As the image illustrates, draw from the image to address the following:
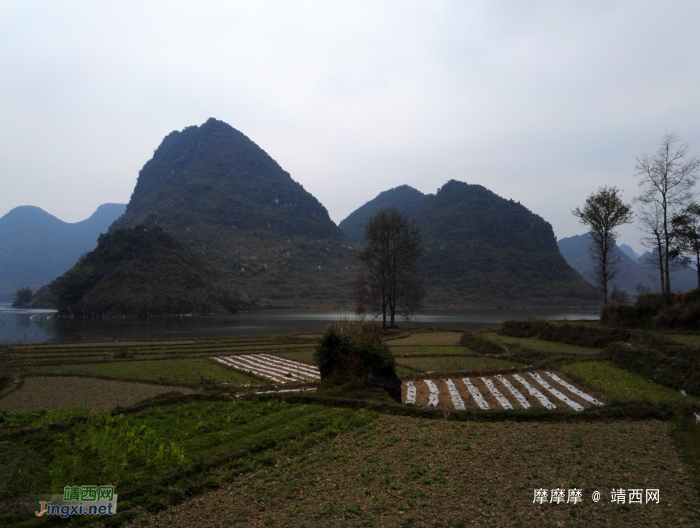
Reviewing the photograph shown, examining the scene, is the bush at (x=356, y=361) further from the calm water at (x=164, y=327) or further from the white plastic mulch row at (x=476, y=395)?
the calm water at (x=164, y=327)

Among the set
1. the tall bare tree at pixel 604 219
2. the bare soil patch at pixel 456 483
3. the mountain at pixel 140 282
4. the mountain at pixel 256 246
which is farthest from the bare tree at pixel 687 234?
the mountain at pixel 256 246

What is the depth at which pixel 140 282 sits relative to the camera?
95.6m

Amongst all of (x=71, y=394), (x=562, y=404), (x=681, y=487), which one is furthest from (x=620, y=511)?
(x=71, y=394)

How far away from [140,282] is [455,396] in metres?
95.6

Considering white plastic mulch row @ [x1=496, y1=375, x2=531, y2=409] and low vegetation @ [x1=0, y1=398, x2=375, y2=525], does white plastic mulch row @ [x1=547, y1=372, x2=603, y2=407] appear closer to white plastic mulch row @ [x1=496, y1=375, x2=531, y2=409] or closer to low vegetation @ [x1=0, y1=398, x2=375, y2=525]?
white plastic mulch row @ [x1=496, y1=375, x2=531, y2=409]

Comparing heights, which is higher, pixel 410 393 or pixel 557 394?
pixel 557 394

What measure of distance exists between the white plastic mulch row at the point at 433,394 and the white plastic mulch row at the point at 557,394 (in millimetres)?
4212

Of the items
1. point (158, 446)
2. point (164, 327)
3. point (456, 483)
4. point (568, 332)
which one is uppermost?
point (456, 483)

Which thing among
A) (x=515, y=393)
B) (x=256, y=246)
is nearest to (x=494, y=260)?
(x=256, y=246)

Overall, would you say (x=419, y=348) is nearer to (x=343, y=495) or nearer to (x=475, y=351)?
(x=475, y=351)

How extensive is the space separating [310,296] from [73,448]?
428 feet

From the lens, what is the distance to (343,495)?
659 cm

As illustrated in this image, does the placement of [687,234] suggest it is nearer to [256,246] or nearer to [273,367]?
[273,367]

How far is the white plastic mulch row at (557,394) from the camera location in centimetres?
1338
